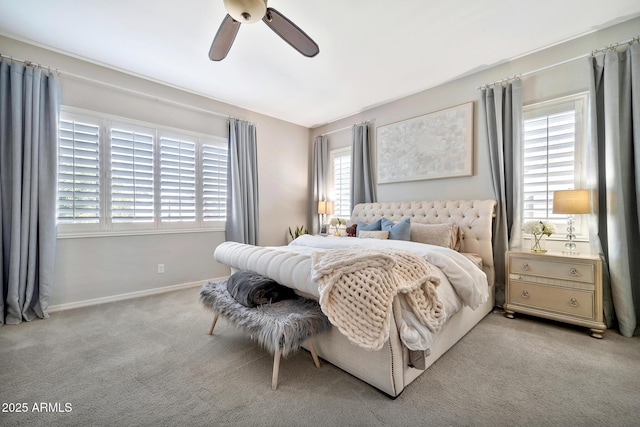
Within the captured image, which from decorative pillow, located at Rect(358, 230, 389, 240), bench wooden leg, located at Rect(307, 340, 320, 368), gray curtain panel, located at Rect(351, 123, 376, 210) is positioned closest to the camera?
bench wooden leg, located at Rect(307, 340, 320, 368)

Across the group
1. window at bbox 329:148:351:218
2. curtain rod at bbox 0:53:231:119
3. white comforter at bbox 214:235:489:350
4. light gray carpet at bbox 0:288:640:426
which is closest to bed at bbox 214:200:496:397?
white comforter at bbox 214:235:489:350

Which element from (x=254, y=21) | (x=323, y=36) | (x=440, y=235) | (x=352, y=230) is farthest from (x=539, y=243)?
(x=254, y=21)

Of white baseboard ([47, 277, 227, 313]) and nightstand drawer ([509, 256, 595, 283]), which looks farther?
white baseboard ([47, 277, 227, 313])

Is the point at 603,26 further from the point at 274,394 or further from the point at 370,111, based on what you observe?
the point at 274,394

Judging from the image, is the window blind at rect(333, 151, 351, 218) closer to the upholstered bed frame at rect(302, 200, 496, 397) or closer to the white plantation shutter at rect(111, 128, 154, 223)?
the upholstered bed frame at rect(302, 200, 496, 397)

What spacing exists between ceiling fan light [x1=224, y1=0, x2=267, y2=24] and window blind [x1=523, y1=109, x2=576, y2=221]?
299 cm

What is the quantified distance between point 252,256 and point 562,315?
111 inches

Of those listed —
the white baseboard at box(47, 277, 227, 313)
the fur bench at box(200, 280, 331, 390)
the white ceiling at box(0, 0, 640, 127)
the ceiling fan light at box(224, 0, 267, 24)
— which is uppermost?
the white ceiling at box(0, 0, 640, 127)

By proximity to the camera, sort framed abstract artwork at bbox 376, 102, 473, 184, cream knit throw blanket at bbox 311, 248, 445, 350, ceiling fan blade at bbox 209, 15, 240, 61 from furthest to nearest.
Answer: framed abstract artwork at bbox 376, 102, 473, 184 → ceiling fan blade at bbox 209, 15, 240, 61 → cream knit throw blanket at bbox 311, 248, 445, 350

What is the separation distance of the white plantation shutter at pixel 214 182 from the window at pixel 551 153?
4011 millimetres

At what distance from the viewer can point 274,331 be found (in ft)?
5.29

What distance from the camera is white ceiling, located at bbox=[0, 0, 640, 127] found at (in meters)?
2.29

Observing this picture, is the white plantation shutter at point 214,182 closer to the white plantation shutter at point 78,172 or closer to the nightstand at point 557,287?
the white plantation shutter at point 78,172

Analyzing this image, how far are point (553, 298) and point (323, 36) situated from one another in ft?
10.8
